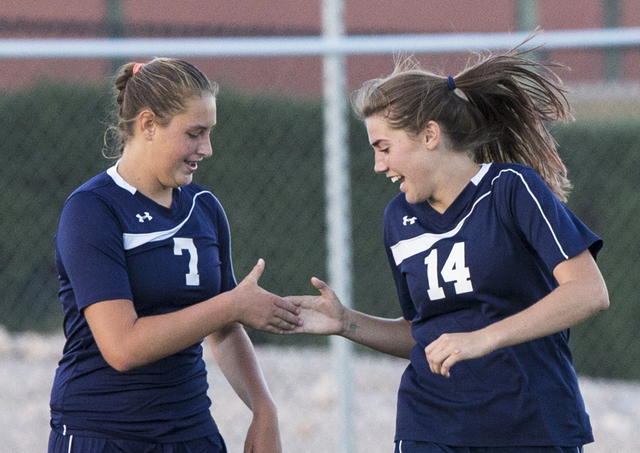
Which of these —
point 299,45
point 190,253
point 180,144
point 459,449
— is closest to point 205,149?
point 180,144

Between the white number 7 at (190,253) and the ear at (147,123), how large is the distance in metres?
0.32

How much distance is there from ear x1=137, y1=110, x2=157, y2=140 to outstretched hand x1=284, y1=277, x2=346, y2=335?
703 millimetres

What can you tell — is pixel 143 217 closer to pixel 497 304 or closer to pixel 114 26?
pixel 497 304

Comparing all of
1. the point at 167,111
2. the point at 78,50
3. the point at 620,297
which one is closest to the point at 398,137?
the point at 167,111

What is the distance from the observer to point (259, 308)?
2449mm

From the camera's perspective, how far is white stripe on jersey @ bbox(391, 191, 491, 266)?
2537 mm

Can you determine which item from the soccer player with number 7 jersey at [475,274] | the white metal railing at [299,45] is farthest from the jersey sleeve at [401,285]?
the white metal railing at [299,45]

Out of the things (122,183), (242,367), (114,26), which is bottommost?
(242,367)

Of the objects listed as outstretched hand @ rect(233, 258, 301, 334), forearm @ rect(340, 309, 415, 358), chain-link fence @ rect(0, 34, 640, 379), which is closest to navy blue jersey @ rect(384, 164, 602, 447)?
forearm @ rect(340, 309, 415, 358)

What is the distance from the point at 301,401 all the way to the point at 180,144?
3.18 metres

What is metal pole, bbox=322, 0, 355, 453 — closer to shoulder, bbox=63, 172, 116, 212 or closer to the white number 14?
the white number 14

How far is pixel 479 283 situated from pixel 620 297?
147 inches

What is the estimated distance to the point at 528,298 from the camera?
246cm

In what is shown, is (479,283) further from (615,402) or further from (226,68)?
→ (226,68)
